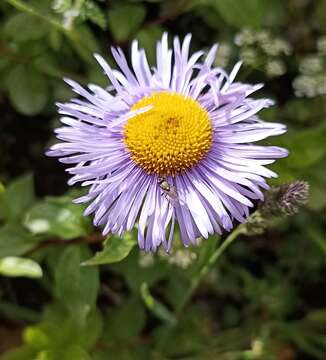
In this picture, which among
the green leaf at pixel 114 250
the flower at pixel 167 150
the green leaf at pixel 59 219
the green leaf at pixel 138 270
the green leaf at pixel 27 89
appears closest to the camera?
the flower at pixel 167 150

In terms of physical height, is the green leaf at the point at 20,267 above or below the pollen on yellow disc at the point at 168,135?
below

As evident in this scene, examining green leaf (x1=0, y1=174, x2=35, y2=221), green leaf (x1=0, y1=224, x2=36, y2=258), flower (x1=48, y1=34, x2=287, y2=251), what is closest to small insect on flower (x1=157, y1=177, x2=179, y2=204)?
flower (x1=48, y1=34, x2=287, y2=251)

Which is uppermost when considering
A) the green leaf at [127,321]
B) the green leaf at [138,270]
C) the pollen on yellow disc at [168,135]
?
the pollen on yellow disc at [168,135]

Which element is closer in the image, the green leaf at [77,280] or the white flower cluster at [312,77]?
the green leaf at [77,280]

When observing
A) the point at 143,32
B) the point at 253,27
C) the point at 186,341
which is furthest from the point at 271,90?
the point at 186,341

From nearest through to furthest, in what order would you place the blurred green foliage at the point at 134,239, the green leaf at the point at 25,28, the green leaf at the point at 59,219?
the green leaf at the point at 59,219
the blurred green foliage at the point at 134,239
the green leaf at the point at 25,28

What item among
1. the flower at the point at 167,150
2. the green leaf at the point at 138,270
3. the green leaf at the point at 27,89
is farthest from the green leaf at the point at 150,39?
the green leaf at the point at 138,270

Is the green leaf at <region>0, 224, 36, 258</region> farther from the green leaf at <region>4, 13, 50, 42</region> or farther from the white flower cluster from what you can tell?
the white flower cluster

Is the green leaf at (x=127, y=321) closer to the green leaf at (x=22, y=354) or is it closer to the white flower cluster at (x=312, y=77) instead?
the green leaf at (x=22, y=354)
